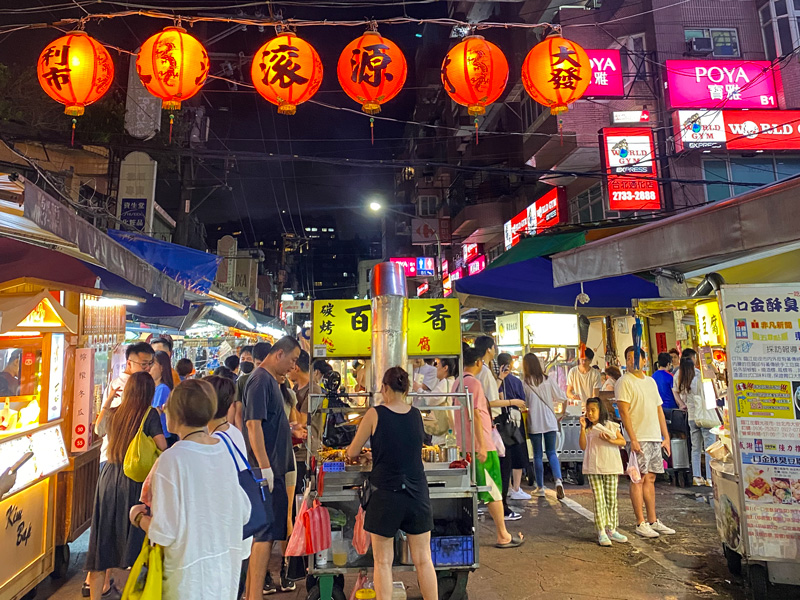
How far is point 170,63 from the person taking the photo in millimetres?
6281

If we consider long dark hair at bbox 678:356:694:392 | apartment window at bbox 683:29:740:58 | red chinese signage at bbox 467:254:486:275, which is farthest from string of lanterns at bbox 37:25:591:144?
red chinese signage at bbox 467:254:486:275

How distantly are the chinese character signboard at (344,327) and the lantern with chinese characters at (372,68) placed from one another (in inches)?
112

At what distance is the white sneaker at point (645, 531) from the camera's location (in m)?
6.11

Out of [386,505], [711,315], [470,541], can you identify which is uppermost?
[711,315]

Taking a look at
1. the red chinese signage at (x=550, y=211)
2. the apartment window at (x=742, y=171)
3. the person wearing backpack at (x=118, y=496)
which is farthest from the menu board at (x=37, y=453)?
the apartment window at (x=742, y=171)

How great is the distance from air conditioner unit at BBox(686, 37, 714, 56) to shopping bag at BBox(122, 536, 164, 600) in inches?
700

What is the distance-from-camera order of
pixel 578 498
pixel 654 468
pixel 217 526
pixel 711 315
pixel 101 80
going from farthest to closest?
pixel 578 498, pixel 101 80, pixel 654 468, pixel 711 315, pixel 217 526

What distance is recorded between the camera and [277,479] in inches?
182

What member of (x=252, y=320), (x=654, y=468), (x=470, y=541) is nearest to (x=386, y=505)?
(x=470, y=541)

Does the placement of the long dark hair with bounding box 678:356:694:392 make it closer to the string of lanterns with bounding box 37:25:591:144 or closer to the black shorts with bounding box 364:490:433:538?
the string of lanterns with bounding box 37:25:591:144

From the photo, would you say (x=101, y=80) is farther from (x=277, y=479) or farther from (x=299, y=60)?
(x=277, y=479)

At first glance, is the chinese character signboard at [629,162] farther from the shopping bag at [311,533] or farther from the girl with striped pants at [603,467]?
the shopping bag at [311,533]

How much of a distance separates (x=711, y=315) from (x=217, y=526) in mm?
5275

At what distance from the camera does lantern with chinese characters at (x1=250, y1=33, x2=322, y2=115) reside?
6309mm
